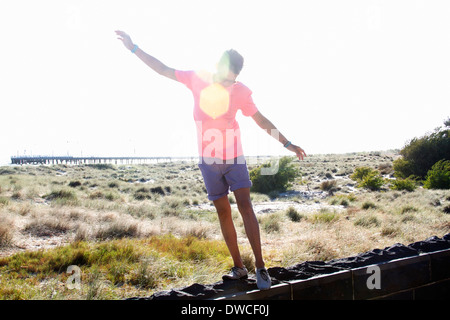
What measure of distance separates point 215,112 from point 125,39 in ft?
3.33

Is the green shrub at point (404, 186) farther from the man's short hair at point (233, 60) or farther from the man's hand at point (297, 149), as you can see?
the man's short hair at point (233, 60)

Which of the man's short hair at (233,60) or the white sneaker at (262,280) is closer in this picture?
the white sneaker at (262,280)

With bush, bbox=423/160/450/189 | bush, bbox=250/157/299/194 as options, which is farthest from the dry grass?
bush, bbox=250/157/299/194

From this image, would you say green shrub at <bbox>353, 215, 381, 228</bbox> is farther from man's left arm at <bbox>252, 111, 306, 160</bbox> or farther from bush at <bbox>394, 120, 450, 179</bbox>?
bush at <bbox>394, 120, 450, 179</bbox>

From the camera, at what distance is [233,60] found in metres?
2.73

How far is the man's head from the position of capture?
107 inches

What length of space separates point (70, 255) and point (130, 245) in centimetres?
92

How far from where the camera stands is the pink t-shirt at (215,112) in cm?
271

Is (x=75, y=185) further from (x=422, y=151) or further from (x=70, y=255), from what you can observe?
(x=422, y=151)

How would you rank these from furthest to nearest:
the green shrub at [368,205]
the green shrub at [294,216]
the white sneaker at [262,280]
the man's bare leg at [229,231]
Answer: the green shrub at [368,205] → the green shrub at [294,216] → the man's bare leg at [229,231] → the white sneaker at [262,280]

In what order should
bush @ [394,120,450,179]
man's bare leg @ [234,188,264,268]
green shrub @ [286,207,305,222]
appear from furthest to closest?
bush @ [394,120,450,179] → green shrub @ [286,207,305,222] → man's bare leg @ [234,188,264,268]

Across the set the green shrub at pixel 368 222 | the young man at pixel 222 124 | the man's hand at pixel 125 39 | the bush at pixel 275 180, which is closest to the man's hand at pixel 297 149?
the young man at pixel 222 124

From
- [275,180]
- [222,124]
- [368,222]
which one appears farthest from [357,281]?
[275,180]
